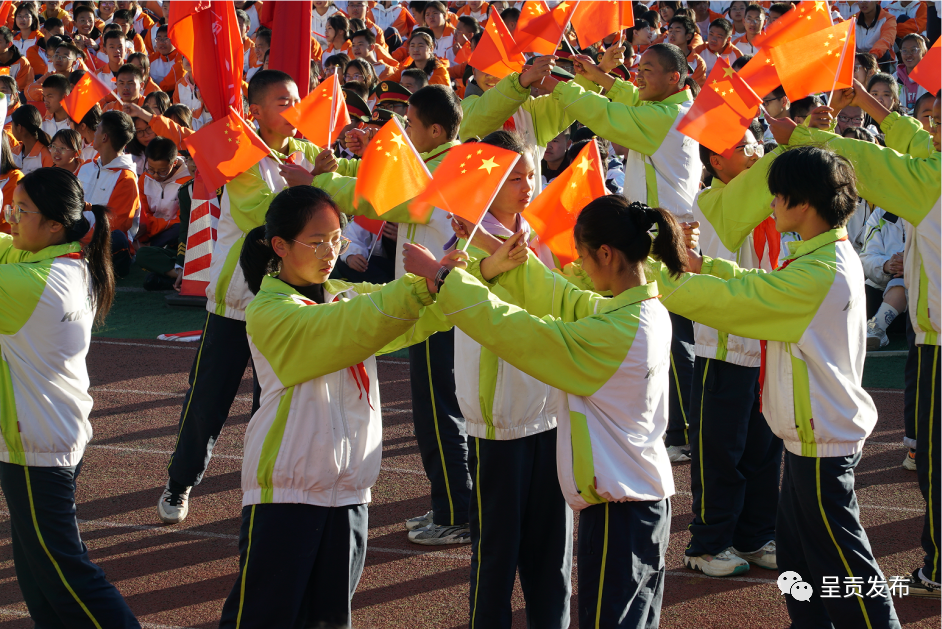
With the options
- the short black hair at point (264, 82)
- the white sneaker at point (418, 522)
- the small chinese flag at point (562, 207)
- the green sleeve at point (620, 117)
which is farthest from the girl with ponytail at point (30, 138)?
the small chinese flag at point (562, 207)

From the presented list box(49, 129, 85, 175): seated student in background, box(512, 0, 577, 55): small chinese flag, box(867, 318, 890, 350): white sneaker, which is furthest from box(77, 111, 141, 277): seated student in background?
box(867, 318, 890, 350): white sneaker

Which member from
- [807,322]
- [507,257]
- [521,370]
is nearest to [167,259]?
[507,257]

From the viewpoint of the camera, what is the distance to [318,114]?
15.8 ft

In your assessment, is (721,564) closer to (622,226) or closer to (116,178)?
(622,226)

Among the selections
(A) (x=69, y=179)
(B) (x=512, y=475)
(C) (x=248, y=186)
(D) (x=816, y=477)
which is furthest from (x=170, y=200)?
(D) (x=816, y=477)

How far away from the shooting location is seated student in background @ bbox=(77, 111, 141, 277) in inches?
377

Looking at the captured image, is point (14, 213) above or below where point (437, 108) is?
below

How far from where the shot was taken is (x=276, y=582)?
9.07ft

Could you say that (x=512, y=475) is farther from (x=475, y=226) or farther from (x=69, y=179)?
(x=69, y=179)

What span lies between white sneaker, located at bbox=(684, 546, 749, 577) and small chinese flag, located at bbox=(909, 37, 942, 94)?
2.50m

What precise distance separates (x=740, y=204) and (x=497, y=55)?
2.05m

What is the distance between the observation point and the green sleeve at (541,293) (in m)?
3.27

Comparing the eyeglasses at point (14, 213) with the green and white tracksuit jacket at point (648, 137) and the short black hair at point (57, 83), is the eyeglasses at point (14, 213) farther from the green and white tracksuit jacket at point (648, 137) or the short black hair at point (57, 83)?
the short black hair at point (57, 83)

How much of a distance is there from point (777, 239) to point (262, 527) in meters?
2.72
